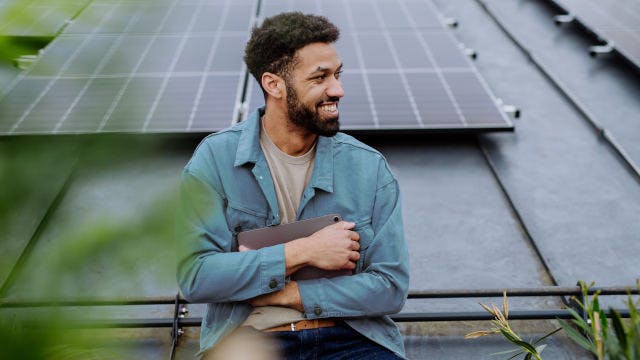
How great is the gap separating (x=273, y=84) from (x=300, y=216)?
584mm

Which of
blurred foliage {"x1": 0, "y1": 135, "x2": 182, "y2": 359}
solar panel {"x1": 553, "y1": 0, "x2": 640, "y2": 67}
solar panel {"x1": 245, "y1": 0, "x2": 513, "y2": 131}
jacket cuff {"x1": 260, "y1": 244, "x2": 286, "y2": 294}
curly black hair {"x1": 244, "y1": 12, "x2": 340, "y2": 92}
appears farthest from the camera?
solar panel {"x1": 553, "y1": 0, "x2": 640, "y2": 67}

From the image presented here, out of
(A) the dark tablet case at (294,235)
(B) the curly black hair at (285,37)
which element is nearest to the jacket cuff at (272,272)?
(A) the dark tablet case at (294,235)

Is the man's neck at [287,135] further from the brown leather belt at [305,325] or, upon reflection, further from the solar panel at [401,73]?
the solar panel at [401,73]

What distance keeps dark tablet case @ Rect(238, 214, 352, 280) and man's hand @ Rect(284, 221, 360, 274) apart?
0.10m

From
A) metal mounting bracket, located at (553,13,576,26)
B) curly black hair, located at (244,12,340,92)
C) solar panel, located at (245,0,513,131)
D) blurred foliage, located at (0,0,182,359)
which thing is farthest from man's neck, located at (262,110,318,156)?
metal mounting bracket, located at (553,13,576,26)

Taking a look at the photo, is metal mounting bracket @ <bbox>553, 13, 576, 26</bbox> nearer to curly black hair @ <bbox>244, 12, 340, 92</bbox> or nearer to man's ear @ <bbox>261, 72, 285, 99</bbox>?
curly black hair @ <bbox>244, 12, 340, 92</bbox>

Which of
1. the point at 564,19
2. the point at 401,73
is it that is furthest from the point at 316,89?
the point at 564,19

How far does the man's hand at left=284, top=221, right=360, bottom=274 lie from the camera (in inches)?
94.3

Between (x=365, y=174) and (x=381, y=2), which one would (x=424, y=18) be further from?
(x=365, y=174)

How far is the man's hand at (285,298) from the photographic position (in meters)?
2.42

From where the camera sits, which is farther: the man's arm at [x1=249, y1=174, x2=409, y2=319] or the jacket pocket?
the jacket pocket

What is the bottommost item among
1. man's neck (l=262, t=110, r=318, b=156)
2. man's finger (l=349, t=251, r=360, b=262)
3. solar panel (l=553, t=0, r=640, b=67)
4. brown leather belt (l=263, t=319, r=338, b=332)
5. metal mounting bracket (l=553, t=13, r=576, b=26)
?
brown leather belt (l=263, t=319, r=338, b=332)

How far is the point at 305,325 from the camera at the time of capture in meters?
2.48

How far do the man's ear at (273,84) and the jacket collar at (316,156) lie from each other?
0.52 feet
